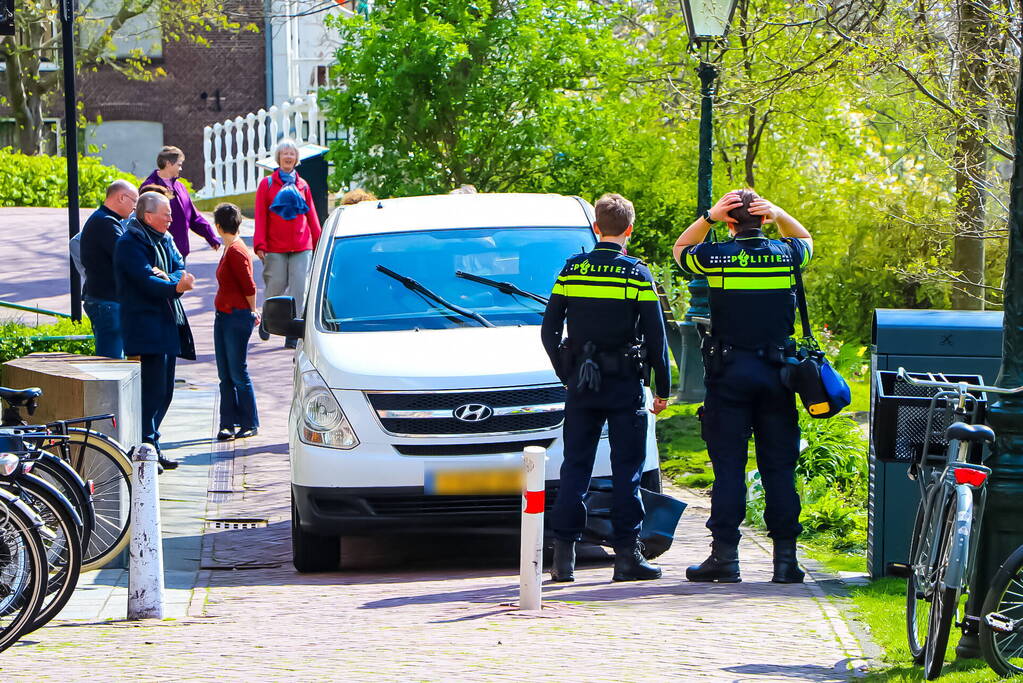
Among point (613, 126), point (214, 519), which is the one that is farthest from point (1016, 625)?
point (613, 126)

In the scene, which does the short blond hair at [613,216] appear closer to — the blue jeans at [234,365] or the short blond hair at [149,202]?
the short blond hair at [149,202]

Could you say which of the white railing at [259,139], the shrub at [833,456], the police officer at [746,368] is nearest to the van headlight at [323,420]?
the police officer at [746,368]

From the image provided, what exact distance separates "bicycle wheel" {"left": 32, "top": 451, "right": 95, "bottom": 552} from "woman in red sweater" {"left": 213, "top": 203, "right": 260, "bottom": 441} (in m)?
4.16

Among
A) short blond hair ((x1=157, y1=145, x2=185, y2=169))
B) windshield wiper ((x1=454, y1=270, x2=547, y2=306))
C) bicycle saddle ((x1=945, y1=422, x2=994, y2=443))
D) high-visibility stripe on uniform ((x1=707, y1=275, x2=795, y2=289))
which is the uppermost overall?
short blond hair ((x1=157, y1=145, x2=185, y2=169))

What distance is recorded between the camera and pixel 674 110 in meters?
16.7

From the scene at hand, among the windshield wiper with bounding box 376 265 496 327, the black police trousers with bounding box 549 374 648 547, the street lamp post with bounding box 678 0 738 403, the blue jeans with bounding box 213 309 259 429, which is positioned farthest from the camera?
the street lamp post with bounding box 678 0 738 403

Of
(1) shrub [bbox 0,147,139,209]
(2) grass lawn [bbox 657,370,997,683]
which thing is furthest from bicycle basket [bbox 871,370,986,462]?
(1) shrub [bbox 0,147,139,209]

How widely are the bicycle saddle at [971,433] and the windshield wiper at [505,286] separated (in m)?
3.34

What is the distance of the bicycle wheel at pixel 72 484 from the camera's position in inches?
266

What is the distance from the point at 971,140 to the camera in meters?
12.3

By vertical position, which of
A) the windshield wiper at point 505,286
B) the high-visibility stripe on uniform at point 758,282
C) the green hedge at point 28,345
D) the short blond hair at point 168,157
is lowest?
the green hedge at point 28,345

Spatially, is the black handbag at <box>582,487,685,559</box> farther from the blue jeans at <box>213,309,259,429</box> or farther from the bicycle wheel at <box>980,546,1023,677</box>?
the blue jeans at <box>213,309,259,429</box>

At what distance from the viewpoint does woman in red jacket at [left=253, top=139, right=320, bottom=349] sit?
13.6 meters

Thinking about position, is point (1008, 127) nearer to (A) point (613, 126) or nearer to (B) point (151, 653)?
(A) point (613, 126)
